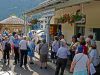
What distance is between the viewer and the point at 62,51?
14.0 meters

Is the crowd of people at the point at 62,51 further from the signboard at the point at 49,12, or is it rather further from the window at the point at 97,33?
the signboard at the point at 49,12

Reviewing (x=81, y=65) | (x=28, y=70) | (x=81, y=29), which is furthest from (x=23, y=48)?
(x=81, y=65)

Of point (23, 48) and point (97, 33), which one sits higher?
point (97, 33)

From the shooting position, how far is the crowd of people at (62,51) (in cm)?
1055

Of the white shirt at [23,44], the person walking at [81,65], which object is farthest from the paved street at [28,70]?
the person walking at [81,65]

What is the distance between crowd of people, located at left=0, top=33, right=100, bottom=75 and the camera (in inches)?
415

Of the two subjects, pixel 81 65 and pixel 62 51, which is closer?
pixel 81 65

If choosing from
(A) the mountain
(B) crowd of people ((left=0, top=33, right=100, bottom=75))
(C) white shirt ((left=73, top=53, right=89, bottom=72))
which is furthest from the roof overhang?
(A) the mountain

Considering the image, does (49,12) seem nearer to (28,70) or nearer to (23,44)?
(23,44)

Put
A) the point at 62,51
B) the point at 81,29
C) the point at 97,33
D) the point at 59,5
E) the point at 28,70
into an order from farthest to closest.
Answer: the point at 81,29
the point at 59,5
the point at 97,33
the point at 28,70
the point at 62,51

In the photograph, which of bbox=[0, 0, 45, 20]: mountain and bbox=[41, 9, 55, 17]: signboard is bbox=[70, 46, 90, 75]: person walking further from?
bbox=[0, 0, 45, 20]: mountain

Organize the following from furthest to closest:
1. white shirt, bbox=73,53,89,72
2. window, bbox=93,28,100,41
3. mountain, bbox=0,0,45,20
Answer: mountain, bbox=0,0,45,20, window, bbox=93,28,100,41, white shirt, bbox=73,53,89,72

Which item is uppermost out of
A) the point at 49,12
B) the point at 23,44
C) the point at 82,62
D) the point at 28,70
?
the point at 49,12

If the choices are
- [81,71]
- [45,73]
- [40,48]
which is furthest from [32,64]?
[81,71]
